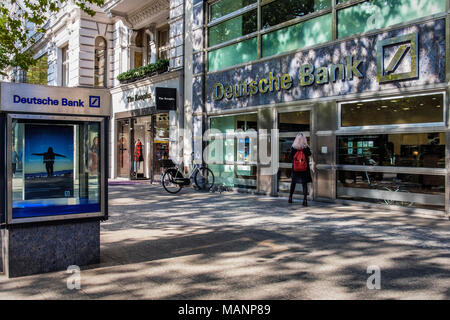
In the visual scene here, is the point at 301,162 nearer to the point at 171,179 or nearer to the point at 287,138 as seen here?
the point at 287,138

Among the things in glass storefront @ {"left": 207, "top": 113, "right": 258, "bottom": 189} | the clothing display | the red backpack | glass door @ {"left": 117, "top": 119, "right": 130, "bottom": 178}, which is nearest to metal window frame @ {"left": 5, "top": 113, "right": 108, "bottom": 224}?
the red backpack

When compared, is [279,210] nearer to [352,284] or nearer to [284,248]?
[284,248]

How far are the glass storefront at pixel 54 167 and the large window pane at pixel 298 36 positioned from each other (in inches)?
286

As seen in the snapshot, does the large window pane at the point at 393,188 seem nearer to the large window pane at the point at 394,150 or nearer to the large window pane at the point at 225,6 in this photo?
the large window pane at the point at 394,150

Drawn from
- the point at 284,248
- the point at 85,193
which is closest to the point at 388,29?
the point at 284,248

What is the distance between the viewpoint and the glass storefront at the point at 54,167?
4316 millimetres

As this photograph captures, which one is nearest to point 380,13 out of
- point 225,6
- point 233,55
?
point 233,55

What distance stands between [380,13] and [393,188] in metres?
3.83

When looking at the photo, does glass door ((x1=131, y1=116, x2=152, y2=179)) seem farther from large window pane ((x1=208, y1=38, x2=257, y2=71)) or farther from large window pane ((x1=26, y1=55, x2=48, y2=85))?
large window pane ((x1=26, y1=55, x2=48, y2=85))

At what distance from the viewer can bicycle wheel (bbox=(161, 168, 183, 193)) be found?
1256cm

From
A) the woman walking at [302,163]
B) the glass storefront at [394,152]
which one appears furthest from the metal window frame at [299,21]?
the woman walking at [302,163]

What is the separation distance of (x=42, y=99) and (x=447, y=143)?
7.09 metres

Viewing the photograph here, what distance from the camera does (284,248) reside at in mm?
5449
